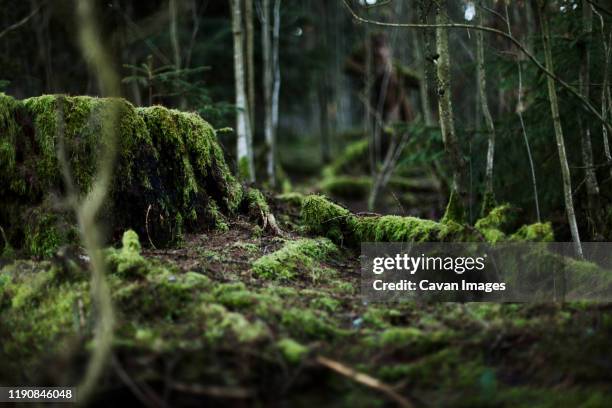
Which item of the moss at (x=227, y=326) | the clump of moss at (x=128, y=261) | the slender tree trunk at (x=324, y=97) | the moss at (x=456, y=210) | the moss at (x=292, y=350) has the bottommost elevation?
the moss at (x=292, y=350)

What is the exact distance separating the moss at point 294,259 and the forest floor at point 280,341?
1.2 inches

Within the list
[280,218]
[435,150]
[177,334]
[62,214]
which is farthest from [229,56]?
[177,334]

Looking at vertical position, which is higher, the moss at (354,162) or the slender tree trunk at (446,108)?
the moss at (354,162)

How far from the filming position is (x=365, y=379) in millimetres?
2963

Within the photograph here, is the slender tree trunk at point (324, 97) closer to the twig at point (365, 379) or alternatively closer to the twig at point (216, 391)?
the twig at point (365, 379)

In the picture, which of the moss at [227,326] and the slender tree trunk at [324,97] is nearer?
the moss at [227,326]

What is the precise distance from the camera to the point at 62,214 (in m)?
4.62

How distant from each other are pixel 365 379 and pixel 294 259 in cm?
218

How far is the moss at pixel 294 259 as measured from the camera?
4699 mm

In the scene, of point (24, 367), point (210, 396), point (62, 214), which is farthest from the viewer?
point (62, 214)

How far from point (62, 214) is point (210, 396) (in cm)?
278

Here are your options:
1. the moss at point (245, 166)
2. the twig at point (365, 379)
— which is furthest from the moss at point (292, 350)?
the moss at point (245, 166)

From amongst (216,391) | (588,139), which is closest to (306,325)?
(216,391)

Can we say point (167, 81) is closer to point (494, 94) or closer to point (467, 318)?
point (467, 318)
